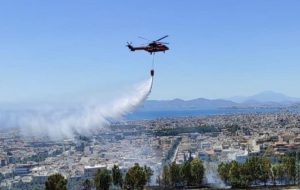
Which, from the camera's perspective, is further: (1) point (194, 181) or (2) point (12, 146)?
(2) point (12, 146)

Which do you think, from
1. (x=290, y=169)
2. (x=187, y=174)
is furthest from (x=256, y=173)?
(x=187, y=174)

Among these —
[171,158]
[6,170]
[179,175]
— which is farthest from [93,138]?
[179,175]

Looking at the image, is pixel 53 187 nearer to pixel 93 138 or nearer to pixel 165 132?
pixel 93 138

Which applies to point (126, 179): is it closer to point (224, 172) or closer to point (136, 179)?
point (136, 179)

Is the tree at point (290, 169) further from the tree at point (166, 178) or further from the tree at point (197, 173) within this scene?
the tree at point (166, 178)

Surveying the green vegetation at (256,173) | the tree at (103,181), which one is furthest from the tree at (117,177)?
the green vegetation at (256,173)

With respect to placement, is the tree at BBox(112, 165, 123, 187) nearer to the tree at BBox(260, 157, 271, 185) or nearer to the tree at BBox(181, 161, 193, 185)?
the tree at BBox(181, 161, 193, 185)

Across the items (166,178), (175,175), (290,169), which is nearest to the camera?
(175,175)

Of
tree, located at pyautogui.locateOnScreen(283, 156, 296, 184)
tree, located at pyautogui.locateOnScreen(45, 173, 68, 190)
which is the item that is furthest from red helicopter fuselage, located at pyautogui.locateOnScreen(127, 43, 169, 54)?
tree, located at pyautogui.locateOnScreen(283, 156, 296, 184)
